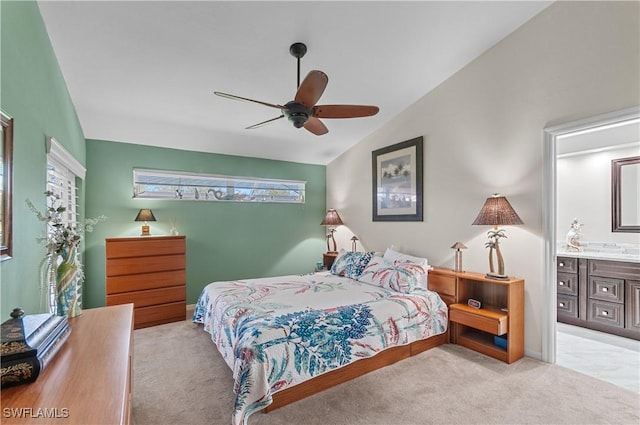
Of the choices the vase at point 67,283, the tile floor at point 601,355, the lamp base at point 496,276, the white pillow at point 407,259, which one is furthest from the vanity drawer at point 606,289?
the vase at point 67,283

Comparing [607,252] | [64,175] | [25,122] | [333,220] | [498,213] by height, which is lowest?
[607,252]

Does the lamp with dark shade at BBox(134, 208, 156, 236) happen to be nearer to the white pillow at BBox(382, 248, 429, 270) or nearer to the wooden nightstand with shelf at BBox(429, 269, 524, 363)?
the white pillow at BBox(382, 248, 429, 270)

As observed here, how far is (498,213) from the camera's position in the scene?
2754 millimetres

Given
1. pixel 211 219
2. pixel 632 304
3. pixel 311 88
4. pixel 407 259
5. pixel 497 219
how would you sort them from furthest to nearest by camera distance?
pixel 211 219, pixel 407 259, pixel 632 304, pixel 497 219, pixel 311 88

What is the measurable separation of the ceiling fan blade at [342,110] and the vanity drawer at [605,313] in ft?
11.3

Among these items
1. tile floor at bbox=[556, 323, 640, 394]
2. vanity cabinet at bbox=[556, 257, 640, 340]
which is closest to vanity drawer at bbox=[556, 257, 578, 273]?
vanity cabinet at bbox=[556, 257, 640, 340]

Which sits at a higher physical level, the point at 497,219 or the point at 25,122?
the point at 25,122

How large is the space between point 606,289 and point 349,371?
3.14m

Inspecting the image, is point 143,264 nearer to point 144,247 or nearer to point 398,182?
point 144,247

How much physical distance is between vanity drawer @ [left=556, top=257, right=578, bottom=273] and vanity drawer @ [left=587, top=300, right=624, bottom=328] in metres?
0.39

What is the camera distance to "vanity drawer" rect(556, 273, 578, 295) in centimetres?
353

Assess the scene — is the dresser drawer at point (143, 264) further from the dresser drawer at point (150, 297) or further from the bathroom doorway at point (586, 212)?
the bathroom doorway at point (586, 212)

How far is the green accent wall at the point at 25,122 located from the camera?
4.51 feet

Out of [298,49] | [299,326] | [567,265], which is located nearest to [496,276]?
[567,265]
